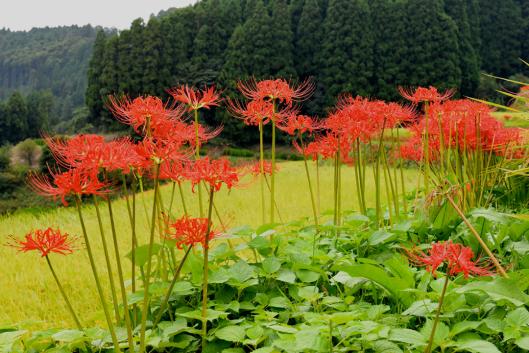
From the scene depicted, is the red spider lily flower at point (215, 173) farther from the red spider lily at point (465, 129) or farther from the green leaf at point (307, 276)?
the red spider lily at point (465, 129)

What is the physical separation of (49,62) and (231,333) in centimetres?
9898

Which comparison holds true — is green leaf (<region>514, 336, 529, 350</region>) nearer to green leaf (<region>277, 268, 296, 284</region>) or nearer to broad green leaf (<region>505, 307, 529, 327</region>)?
broad green leaf (<region>505, 307, 529, 327</region>)

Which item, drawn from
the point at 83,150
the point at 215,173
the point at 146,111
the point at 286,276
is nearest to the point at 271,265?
the point at 286,276

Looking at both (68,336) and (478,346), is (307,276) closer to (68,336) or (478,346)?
(478,346)

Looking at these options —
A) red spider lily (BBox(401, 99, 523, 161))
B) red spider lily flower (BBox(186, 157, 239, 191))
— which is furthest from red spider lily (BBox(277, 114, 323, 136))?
red spider lily flower (BBox(186, 157, 239, 191))

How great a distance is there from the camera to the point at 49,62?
91750mm

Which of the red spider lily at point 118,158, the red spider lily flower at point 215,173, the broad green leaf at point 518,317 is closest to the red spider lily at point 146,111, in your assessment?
the red spider lily at point 118,158

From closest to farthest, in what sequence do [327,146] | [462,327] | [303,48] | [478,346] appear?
1. [478,346]
2. [462,327]
3. [327,146]
4. [303,48]

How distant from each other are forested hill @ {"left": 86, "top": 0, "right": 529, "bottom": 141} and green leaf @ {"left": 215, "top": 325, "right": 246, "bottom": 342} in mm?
25491

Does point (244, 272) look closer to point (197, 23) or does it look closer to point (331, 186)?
point (331, 186)

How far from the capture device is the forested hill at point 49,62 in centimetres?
7950

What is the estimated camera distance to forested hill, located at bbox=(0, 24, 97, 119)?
79.5 m

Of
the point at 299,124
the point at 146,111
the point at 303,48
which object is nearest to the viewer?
the point at 146,111

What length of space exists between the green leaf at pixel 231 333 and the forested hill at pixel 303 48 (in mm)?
25491
